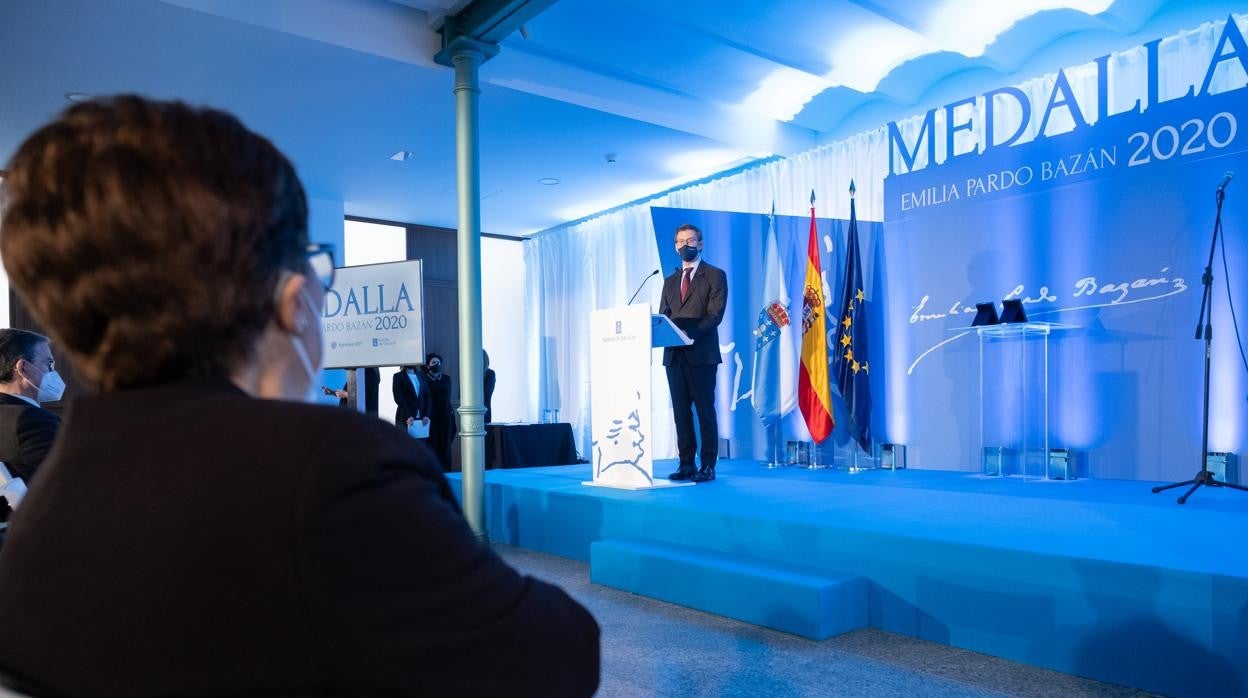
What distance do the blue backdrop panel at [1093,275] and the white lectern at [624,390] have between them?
2131 mm

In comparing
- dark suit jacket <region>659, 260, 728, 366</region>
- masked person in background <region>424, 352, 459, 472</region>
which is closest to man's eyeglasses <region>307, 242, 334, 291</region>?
dark suit jacket <region>659, 260, 728, 366</region>

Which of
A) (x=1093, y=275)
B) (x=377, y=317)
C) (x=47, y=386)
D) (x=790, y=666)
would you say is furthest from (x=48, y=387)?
(x=1093, y=275)

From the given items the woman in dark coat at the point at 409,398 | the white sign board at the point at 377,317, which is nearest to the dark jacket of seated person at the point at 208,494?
the white sign board at the point at 377,317

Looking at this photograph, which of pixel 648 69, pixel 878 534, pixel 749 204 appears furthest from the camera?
pixel 749 204

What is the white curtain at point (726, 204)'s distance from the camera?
4.64 m

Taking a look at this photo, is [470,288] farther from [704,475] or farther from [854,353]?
[854,353]

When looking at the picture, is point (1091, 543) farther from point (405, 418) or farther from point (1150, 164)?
point (405, 418)

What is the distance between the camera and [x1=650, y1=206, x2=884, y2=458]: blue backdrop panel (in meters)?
5.84

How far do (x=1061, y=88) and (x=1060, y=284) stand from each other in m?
1.17

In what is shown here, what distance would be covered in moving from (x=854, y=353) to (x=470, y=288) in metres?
2.61

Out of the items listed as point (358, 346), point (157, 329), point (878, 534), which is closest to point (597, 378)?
point (358, 346)

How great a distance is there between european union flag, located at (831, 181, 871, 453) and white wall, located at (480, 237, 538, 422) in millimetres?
4883

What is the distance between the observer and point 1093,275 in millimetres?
4730

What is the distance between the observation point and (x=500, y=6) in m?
4.14
